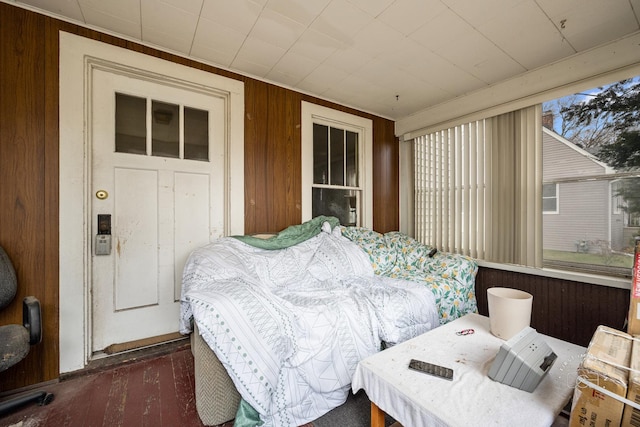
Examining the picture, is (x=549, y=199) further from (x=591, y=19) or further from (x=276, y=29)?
(x=276, y=29)

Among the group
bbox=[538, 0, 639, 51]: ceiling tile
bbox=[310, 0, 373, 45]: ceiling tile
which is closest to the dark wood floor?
bbox=[310, 0, 373, 45]: ceiling tile

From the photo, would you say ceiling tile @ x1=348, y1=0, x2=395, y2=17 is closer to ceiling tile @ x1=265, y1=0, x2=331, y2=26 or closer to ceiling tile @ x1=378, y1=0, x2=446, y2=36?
ceiling tile @ x1=378, y1=0, x2=446, y2=36

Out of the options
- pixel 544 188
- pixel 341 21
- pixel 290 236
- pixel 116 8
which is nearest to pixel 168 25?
pixel 116 8

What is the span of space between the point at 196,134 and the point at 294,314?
1.95 m

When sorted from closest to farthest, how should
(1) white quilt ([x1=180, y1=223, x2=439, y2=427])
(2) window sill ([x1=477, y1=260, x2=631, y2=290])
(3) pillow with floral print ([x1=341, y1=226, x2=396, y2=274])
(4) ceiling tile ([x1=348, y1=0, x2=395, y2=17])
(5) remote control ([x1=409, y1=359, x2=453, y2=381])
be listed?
(5) remote control ([x1=409, y1=359, x2=453, y2=381]) → (1) white quilt ([x1=180, y1=223, x2=439, y2=427]) → (4) ceiling tile ([x1=348, y1=0, x2=395, y2=17]) → (2) window sill ([x1=477, y1=260, x2=631, y2=290]) → (3) pillow with floral print ([x1=341, y1=226, x2=396, y2=274])

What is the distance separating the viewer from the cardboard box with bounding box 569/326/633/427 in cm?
75

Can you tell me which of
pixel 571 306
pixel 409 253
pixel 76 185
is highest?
pixel 76 185

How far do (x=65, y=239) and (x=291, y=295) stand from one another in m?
1.70

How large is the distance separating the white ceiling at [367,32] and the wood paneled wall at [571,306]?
203cm

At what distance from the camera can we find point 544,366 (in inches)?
42.2

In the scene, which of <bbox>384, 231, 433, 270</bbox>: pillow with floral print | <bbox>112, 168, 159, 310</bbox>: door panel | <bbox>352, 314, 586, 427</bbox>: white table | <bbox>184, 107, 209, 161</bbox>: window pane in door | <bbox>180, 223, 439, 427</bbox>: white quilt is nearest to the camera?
<bbox>352, 314, 586, 427</bbox>: white table

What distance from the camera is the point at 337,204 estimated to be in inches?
135

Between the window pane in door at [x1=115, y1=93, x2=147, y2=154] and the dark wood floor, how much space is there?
68.0 inches

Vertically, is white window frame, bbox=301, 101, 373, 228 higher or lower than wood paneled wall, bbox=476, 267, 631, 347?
higher
